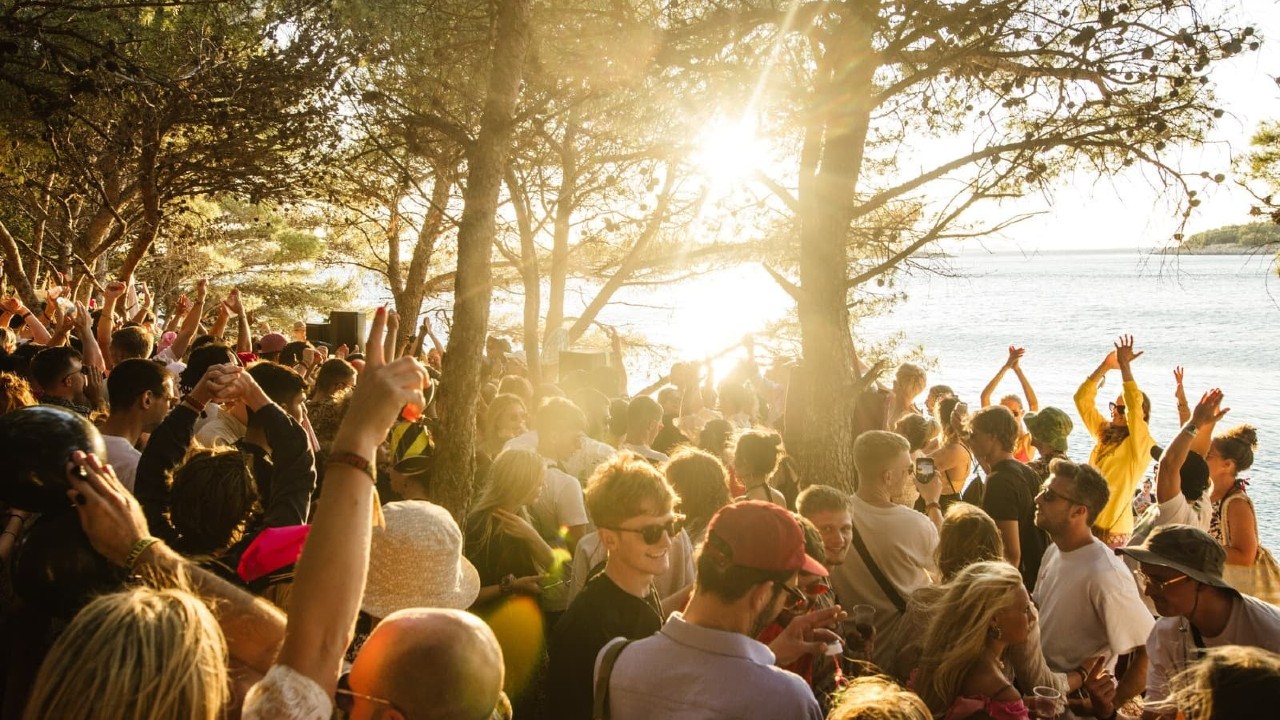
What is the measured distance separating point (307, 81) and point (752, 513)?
7.11 m

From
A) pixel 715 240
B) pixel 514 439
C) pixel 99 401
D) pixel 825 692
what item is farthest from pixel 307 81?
pixel 715 240

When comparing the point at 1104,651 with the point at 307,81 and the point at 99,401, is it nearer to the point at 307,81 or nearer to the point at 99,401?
the point at 99,401

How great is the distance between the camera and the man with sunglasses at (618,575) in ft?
10.1

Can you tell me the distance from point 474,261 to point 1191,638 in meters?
3.56

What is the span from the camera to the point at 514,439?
18.8 ft

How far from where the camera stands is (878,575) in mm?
4211

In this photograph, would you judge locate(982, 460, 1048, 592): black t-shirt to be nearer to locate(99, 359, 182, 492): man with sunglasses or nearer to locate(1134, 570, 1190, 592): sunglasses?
locate(1134, 570, 1190, 592): sunglasses

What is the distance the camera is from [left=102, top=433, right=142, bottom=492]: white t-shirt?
157 inches

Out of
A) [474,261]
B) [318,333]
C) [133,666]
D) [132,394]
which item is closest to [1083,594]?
[474,261]

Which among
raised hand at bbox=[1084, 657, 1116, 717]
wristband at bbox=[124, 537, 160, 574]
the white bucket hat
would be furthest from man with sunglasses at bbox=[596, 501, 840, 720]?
raised hand at bbox=[1084, 657, 1116, 717]

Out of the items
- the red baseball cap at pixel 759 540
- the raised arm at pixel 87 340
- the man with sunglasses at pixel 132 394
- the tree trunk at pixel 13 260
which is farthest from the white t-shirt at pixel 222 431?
the tree trunk at pixel 13 260

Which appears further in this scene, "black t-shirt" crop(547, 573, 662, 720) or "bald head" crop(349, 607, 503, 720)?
"black t-shirt" crop(547, 573, 662, 720)

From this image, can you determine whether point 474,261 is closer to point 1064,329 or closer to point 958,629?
point 958,629

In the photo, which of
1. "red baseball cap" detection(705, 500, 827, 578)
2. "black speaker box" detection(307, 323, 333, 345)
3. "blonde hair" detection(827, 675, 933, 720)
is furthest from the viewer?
"black speaker box" detection(307, 323, 333, 345)
